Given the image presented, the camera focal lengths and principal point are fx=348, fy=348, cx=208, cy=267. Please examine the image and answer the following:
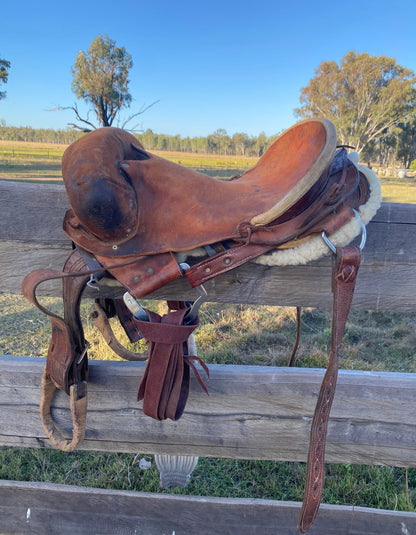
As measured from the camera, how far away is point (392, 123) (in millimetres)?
32844

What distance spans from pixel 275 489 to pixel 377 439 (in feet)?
2.76

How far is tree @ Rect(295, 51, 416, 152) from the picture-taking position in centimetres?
3114

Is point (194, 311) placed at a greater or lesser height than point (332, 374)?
greater

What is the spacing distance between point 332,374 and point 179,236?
59 cm

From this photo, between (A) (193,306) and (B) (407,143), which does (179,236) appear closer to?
(A) (193,306)

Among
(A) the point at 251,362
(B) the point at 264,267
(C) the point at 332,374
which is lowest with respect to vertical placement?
(A) the point at 251,362

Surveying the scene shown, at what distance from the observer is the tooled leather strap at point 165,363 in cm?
95

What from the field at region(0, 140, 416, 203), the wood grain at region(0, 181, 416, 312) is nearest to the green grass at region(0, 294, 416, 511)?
the wood grain at region(0, 181, 416, 312)

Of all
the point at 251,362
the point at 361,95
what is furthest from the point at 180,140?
the point at 251,362

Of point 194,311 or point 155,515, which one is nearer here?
point 194,311

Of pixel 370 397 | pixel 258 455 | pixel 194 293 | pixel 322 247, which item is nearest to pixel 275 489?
pixel 258 455

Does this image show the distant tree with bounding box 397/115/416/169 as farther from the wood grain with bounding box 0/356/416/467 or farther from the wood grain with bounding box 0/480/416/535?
the wood grain with bounding box 0/480/416/535

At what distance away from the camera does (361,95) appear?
3288 cm

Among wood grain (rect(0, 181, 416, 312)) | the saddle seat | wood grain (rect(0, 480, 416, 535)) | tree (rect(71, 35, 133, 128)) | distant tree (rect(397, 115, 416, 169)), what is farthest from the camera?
distant tree (rect(397, 115, 416, 169))
